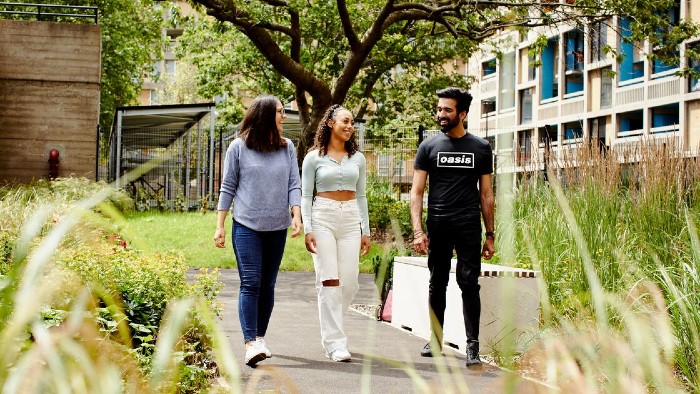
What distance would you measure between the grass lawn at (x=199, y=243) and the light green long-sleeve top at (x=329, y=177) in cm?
705

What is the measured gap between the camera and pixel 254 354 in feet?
22.5

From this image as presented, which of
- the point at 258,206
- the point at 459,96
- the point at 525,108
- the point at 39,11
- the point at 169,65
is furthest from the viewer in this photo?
the point at 169,65

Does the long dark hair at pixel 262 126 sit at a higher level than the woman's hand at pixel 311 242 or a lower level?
higher

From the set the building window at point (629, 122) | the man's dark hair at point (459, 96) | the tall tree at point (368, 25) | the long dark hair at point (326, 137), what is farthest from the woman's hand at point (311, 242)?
the building window at point (629, 122)

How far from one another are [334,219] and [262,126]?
83 centimetres

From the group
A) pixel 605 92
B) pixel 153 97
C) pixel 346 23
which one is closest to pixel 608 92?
pixel 605 92

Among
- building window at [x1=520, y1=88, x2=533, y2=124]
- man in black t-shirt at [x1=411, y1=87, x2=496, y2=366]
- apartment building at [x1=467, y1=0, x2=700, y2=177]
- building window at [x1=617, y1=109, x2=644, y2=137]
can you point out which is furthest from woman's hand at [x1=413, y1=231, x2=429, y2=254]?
building window at [x1=520, y1=88, x2=533, y2=124]

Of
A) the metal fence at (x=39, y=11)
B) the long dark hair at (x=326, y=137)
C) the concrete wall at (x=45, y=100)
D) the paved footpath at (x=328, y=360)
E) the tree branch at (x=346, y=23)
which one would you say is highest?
the metal fence at (x=39, y=11)

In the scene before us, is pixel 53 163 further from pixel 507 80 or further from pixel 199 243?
pixel 507 80

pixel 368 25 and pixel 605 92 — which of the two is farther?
pixel 605 92

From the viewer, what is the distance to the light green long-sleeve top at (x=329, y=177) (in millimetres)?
7301

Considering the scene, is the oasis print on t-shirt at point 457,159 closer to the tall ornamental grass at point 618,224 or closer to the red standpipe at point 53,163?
the tall ornamental grass at point 618,224

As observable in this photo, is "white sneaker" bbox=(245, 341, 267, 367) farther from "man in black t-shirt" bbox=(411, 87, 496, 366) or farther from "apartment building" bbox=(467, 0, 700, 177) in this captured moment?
"apartment building" bbox=(467, 0, 700, 177)

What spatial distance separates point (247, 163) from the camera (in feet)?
23.7
